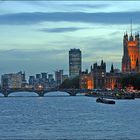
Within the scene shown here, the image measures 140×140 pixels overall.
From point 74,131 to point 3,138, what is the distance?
9880mm

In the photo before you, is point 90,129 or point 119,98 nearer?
point 90,129

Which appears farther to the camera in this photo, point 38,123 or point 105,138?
point 38,123

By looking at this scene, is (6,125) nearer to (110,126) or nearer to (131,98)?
(110,126)

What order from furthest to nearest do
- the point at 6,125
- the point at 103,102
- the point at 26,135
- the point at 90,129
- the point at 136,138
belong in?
the point at 103,102 < the point at 6,125 < the point at 90,129 < the point at 26,135 < the point at 136,138

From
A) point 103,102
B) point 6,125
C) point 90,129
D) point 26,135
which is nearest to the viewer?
point 26,135

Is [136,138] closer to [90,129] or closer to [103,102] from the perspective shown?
[90,129]

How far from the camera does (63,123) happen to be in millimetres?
88375

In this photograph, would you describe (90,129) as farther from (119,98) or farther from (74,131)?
(119,98)

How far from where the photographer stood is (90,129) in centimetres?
7769

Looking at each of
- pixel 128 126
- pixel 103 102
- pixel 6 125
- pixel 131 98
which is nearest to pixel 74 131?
pixel 128 126

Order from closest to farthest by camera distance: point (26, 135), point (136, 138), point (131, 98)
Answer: point (136, 138)
point (26, 135)
point (131, 98)

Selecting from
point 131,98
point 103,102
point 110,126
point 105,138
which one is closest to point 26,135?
point 105,138

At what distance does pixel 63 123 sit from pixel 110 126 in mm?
8817

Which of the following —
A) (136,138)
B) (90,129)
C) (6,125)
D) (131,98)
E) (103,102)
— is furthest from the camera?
(131,98)
